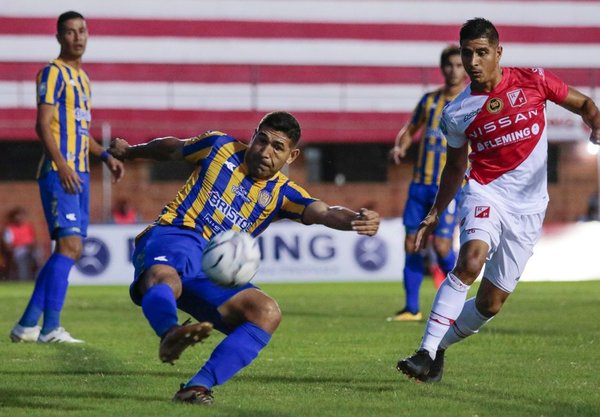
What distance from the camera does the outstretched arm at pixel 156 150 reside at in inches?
260

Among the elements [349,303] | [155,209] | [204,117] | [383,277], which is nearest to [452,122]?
[349,303]

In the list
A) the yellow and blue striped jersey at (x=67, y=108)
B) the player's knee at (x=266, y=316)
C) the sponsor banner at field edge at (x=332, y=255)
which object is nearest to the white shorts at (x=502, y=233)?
the player's knee at (x=266, y=316)

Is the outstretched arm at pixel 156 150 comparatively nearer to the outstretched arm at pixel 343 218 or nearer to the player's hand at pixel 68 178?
the outstretched arm at pixel 343 218

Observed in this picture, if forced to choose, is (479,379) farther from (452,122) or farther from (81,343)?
(81,343)

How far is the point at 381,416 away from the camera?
19.4 feet

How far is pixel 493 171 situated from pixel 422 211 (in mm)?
4987

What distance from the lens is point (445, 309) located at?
724 centimetres

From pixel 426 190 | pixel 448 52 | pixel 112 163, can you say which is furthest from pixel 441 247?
pixel 112 163

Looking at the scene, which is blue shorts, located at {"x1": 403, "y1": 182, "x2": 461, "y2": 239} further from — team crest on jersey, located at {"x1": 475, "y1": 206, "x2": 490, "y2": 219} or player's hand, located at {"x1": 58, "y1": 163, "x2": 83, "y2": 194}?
Result: team crest on jersey, located at {"x1": 475, "y1": 206, "x2": 490, "y2": 219}

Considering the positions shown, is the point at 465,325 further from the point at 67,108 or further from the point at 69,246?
the point at 67,108

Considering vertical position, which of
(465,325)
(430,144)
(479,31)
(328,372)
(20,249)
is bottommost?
(20,249)

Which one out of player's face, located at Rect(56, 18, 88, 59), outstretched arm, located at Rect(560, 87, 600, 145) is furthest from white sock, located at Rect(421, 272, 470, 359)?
player's face, located at Rect(56, 18, 88, 59)

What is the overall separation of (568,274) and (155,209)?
846 centimetres

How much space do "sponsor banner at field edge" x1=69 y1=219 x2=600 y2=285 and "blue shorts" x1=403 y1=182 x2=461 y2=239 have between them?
7618mm
